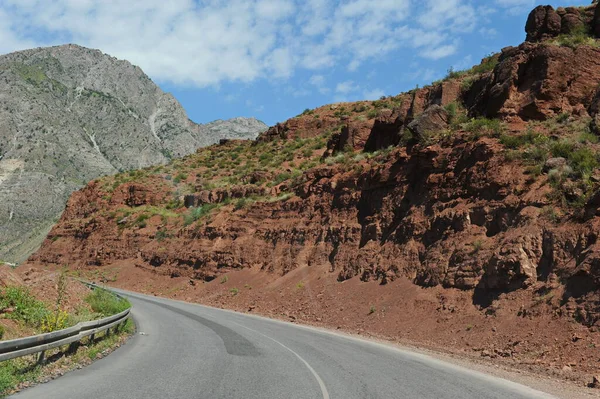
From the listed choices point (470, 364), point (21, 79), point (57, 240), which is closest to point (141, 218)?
point (57, 240)

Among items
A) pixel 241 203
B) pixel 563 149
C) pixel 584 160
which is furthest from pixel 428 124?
pixel 241 203

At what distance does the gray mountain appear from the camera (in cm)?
8838

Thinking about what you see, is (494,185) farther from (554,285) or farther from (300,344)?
(300,344)

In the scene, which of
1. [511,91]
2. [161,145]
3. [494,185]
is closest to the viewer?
[494,185]

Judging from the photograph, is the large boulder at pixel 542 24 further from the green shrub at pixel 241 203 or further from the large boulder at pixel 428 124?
the green shrub at pixel 241 203

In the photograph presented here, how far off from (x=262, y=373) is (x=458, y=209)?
13.5 m

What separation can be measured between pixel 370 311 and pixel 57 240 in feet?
154

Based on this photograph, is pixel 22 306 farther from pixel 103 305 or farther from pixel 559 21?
pixel 559 21

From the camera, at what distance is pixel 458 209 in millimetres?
20234

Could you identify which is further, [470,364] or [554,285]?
[554,285]

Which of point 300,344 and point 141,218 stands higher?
point 141,218

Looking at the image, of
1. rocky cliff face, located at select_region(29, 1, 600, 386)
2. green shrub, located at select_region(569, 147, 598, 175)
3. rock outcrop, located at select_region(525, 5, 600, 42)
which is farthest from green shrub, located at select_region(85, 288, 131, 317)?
rock outcrop, located at select_region(525, 5, 600, 42)

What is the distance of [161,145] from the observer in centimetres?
14012

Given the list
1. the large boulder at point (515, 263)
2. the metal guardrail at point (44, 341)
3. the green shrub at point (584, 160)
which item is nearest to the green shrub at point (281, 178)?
the large boulder at point (515, 263)
